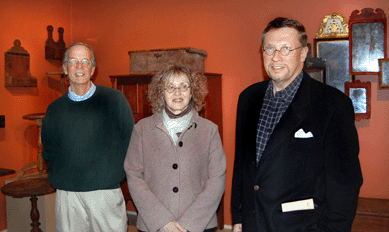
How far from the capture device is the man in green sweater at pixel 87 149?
2330mm

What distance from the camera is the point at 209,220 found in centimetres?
195

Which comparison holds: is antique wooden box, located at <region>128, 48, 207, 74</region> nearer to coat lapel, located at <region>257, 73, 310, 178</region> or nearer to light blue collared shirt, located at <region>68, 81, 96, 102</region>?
Result: light blue collared shirt, located at <region>68, 81, 96, 102</region>

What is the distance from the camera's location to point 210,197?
193 centimetres

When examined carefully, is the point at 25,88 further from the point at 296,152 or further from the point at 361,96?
the point at 361,96

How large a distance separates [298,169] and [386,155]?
259 centimetres

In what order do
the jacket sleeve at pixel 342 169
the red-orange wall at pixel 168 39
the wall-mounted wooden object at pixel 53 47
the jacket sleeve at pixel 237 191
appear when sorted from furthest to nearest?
1. the wall-mounted wooden object at pixel 53 47
2. the red-orange wall at pixel 168 39
3. the jacket sleeve at pixel 237 191
4. the jacket sleeve at pixel 342 169

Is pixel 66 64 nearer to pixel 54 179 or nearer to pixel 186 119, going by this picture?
pixel 54 179

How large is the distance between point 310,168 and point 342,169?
0.13 meters

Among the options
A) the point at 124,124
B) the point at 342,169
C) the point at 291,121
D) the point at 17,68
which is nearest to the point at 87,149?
the point at 124,124

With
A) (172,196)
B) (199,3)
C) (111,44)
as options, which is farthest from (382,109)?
(111,44)

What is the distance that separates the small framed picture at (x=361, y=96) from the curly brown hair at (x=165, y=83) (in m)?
2.18

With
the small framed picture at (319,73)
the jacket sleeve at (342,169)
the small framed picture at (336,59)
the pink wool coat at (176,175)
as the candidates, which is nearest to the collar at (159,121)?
the pink wool coat at (176,175)

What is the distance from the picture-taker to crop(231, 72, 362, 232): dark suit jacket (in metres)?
1.47

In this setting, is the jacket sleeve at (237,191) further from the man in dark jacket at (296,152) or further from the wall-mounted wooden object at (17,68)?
the wall-mounted wooden object at (17,68)
